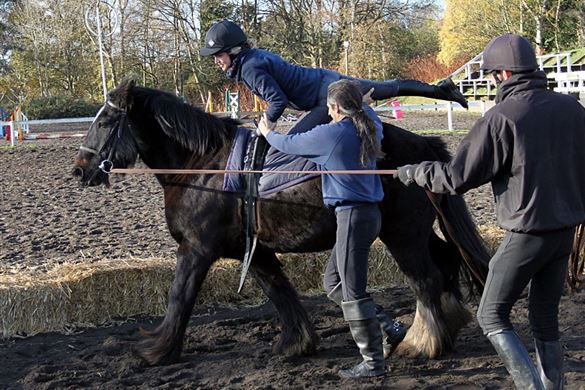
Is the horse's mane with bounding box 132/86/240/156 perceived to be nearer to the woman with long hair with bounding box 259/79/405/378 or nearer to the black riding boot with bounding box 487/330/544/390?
the woman with long hair with bounding box 259/79/405/378

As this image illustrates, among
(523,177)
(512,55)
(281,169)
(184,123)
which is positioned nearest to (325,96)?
(281,169)

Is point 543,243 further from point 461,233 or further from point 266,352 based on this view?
point 266,352

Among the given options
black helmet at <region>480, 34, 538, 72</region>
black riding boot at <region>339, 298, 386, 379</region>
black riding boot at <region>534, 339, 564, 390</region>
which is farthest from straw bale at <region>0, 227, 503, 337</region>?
A: black helmet at <region>480, 34, 538, 72</region>

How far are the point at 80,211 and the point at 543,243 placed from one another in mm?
7884

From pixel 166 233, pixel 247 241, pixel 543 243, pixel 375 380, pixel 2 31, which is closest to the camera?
pixel 543 243

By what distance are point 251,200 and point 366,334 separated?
123 cm

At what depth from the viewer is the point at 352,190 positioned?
4289mm

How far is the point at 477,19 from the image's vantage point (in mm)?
43250

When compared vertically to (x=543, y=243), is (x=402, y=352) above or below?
below

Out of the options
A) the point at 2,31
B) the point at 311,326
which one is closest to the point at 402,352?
the point at 311,326

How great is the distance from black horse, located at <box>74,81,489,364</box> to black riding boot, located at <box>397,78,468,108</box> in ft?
1.53

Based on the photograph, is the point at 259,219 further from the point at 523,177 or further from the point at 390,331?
the point at 523,177

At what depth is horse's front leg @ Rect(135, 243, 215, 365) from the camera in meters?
4.80

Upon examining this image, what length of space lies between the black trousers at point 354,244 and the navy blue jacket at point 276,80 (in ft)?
3.16
